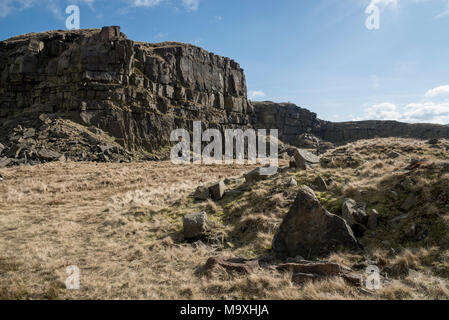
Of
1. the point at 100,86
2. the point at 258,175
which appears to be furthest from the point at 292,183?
the point at 100,86

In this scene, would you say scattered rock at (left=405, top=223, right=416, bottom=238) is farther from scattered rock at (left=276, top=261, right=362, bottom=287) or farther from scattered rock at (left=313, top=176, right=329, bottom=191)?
scattered rock at (left=313, top=176, right=329, bottom=191)

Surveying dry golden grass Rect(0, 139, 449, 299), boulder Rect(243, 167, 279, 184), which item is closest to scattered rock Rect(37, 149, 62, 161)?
dry golden grass Rect(0, 139, 449, 299)

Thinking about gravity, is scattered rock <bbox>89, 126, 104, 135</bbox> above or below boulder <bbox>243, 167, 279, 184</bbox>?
above

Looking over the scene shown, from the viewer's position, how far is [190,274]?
639 cm

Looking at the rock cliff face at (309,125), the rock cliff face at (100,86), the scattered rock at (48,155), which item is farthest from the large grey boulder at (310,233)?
the rock cliff face at (309,125)

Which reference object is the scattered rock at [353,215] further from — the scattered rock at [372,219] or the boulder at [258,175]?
the boulder at [258,175]

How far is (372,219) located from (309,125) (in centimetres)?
10061

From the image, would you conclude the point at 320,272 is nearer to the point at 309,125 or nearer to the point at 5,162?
the point at 5,162

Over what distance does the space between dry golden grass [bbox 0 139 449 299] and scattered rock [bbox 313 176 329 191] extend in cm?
29

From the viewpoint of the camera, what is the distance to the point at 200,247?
8.33m

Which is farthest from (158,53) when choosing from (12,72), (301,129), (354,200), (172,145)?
(354,200)

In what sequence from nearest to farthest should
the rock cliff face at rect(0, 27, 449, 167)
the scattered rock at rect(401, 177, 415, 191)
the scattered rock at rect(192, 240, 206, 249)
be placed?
1. the scattered rock at rect(401, 177, 415, 191)
2. the scattered rock at rect(192, 240, 206, 249)
3. the rock cliff face at rect(0, 27, 449, 167)

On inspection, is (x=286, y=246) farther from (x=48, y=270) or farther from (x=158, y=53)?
(x=158, y=53)

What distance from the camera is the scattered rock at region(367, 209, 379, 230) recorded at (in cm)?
752
